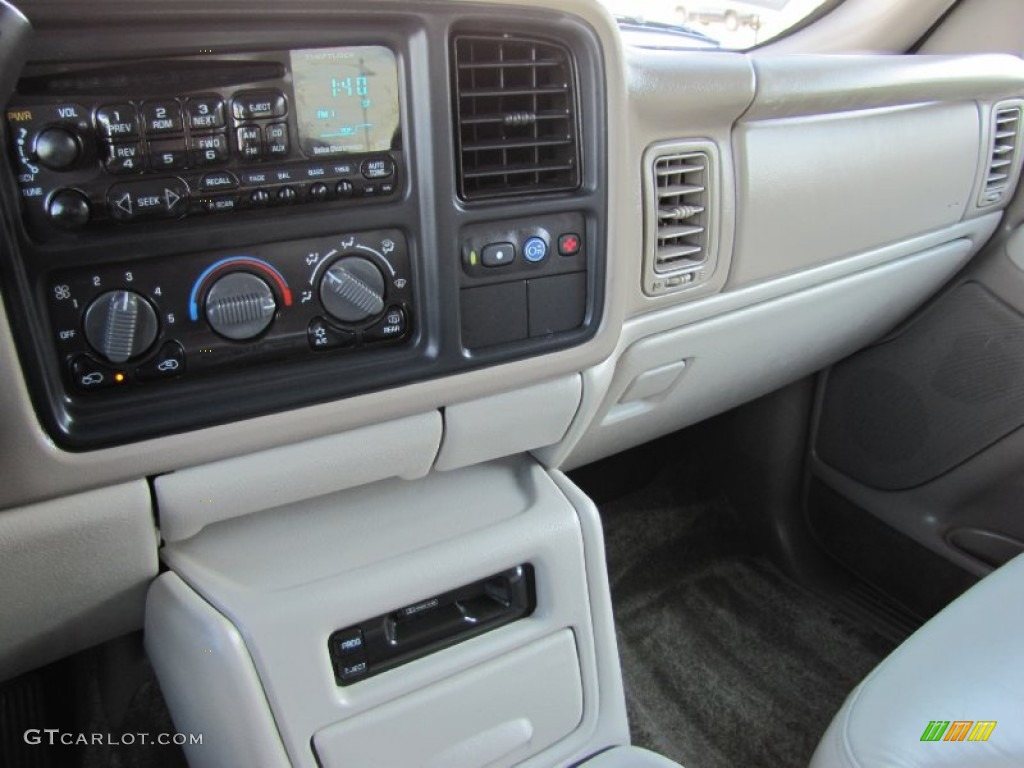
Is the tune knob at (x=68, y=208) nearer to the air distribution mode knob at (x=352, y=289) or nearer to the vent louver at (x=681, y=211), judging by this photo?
the air distribution mode knob at (x=352, y=289)

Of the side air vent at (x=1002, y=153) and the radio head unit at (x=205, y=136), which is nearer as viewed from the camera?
the radio head unit at (x=205, y=136)

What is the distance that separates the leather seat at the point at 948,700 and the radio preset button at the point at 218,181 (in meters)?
0.77

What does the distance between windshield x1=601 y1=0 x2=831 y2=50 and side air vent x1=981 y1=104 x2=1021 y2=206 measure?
17.6 inches

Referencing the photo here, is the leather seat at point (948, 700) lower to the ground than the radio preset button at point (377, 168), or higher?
lower

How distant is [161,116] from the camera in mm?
607

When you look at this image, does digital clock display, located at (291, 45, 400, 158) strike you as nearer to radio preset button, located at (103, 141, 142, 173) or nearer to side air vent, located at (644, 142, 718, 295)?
radio preset button, located at (103, 141, 142, 173)

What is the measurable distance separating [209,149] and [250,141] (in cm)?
3

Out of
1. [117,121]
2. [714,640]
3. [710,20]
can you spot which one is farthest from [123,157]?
[714,640]

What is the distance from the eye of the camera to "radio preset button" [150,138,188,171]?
61 cm

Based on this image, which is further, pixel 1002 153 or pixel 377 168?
pixel 1002 153

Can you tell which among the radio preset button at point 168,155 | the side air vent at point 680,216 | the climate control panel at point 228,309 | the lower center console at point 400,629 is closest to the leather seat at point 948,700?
the lower center console at point 400,629

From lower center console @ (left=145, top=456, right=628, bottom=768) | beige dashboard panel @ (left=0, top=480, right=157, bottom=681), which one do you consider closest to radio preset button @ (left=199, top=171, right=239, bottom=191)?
beige dashboard panel @ (left=0, top=480, right=157, bottom=681)

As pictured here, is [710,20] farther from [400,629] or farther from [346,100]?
[400,629]

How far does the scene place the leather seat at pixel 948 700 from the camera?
79 centimetres
